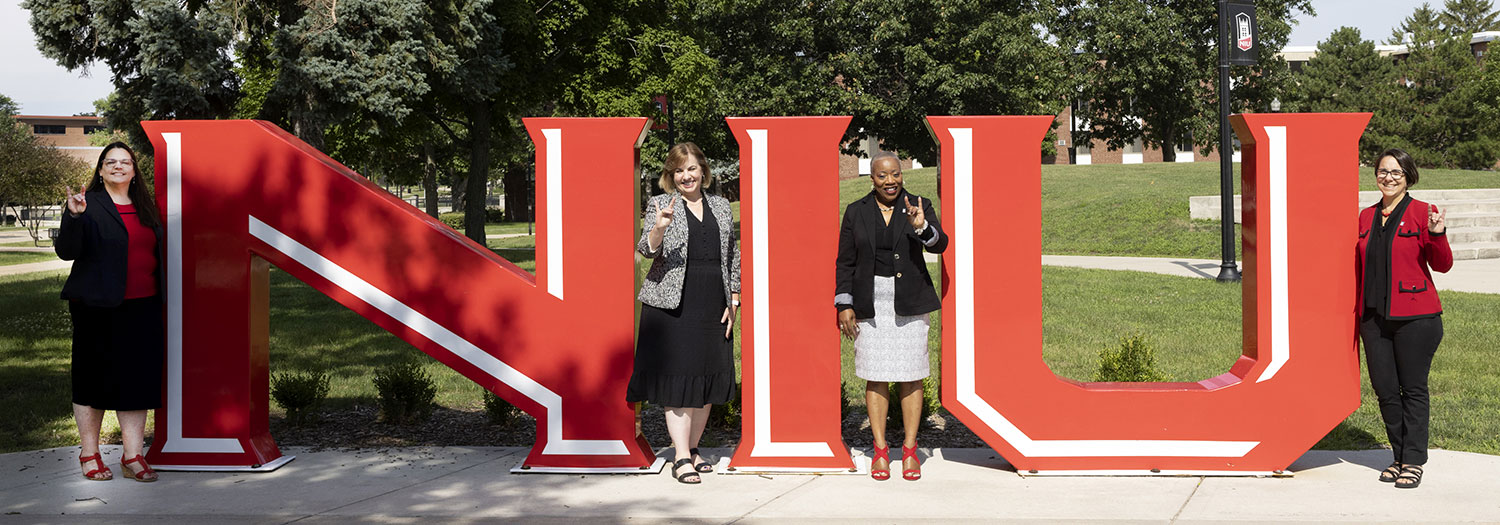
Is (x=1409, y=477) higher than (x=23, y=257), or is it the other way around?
(x=23, y=257)

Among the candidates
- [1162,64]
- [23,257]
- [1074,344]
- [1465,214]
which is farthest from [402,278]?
[1162,64]

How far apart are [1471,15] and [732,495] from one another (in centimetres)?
8614

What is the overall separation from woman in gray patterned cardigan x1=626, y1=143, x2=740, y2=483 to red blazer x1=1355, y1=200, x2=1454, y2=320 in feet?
10.6

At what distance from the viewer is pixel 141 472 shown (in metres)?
6.03

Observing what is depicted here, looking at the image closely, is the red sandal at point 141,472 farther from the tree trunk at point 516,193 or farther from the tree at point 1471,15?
the tree at point 1471,15

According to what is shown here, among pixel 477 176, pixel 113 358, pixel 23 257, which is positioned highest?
pixel 477 176

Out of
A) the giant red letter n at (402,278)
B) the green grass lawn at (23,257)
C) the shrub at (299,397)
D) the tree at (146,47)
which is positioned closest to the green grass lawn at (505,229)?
the green grass lawn at (23,257)

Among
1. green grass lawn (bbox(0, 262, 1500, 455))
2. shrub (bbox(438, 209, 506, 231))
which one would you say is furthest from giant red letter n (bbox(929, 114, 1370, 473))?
shrub (bbox(438, 209, 506, 231))

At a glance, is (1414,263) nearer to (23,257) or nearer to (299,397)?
(299,397)

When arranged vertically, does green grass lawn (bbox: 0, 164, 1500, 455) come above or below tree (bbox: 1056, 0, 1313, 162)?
below

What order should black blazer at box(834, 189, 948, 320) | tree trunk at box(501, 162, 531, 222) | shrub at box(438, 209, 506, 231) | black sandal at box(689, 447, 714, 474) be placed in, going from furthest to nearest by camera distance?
tree trunk at box(501, 162, 531, 222) < shrub at box(438, 209, 506, 231) < black sandal at box(689, 447, 714, 474) < black blazer at box(834, 189, 948, 320)

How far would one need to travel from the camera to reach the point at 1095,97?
50406 mm

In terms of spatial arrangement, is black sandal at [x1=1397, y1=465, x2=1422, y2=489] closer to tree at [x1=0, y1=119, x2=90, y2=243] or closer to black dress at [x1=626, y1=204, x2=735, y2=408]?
black dress at [x1=626, y1=204, x2=735, y2=408]

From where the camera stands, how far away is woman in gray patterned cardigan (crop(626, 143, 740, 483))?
5.93m
